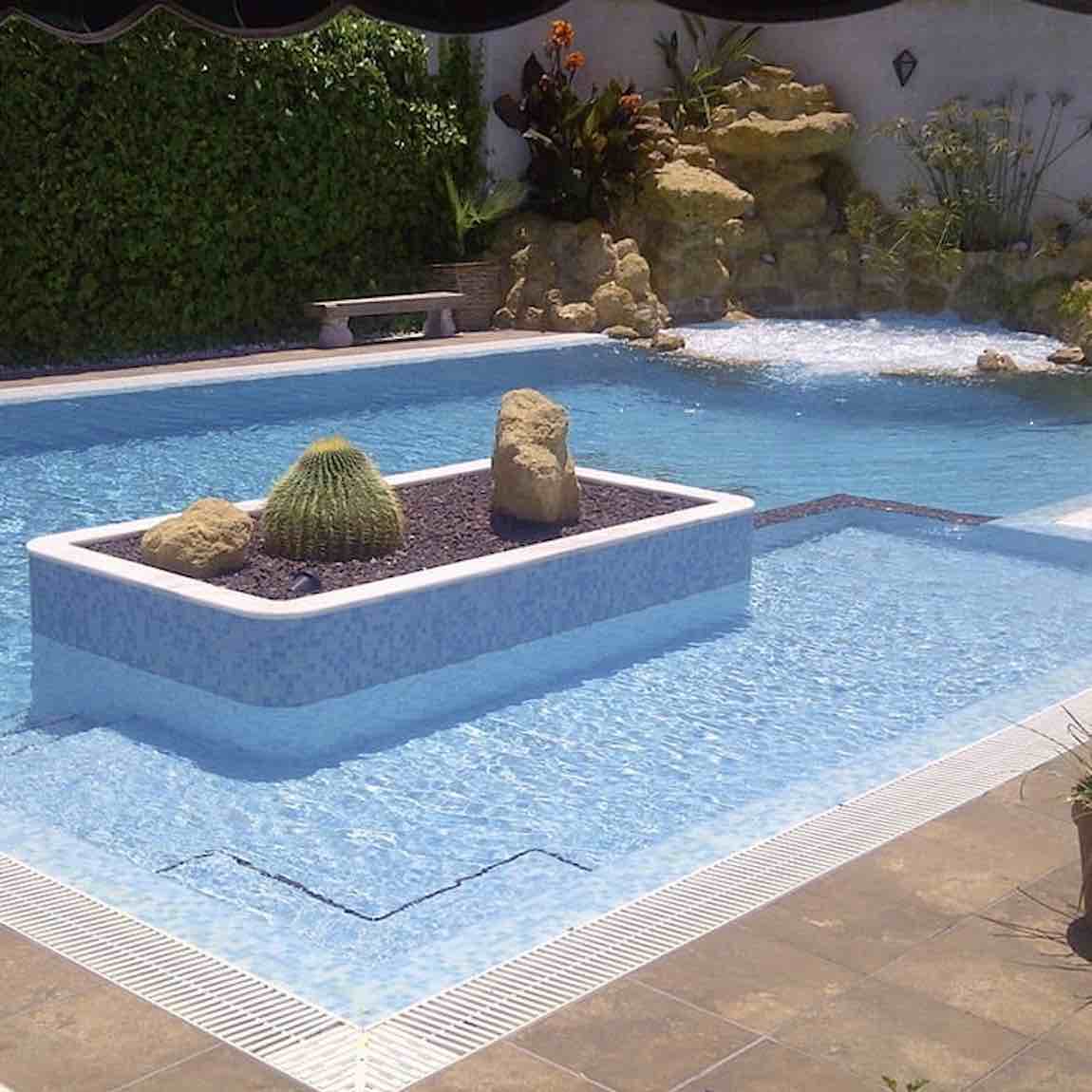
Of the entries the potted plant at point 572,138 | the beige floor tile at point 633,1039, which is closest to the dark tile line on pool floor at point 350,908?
the beige floor tile at point 633,1039

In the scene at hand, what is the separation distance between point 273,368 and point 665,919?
38.3ft

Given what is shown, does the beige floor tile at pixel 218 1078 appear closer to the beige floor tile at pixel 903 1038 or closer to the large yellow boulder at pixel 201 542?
the beige floor tile at pixel 903 1038

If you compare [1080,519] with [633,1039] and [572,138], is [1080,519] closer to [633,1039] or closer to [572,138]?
[633,1039]

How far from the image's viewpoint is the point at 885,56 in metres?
20.8

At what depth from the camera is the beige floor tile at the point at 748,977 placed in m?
4.00

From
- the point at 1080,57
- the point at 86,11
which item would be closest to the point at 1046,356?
the point at 1080,57

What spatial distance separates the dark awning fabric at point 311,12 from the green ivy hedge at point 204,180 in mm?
10412

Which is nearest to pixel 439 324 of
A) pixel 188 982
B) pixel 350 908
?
pixel 350 908

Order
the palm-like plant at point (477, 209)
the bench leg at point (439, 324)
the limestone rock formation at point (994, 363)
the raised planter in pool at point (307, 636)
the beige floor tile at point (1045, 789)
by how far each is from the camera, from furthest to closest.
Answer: the palm-like plant at point (477, 209) → the bench leg at point (439, 324) → the limestone rock formation at point (994, 363) → the raised planter in pool at point (307, 636) → the beige floor tile at point (1045, 789)

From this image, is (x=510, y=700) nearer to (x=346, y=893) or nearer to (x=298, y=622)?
(x=298, y=622)

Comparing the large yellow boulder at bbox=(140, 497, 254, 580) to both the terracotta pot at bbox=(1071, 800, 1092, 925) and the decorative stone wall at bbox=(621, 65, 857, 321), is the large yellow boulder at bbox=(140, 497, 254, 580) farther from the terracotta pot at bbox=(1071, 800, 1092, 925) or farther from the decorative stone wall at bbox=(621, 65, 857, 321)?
the decorative stone wall at bbox=(621, 65, 857, 321)

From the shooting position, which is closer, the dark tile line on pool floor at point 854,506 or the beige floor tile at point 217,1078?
the beige floor tile at point 217,1078

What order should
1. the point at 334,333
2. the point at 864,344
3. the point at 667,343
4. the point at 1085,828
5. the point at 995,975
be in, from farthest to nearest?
the point at 864,344 → the point at 667,343 → the point at 334,333 → the point at 1085,828 → the point at 995,975

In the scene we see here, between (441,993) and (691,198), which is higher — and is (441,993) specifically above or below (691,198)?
below
